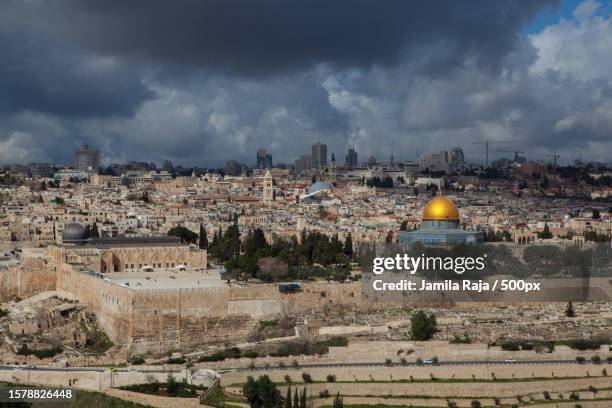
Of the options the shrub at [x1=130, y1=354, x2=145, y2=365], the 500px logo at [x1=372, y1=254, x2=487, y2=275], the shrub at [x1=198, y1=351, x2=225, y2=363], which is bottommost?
the shrub at [x1=130, y1=354, x2=145, y2=365]

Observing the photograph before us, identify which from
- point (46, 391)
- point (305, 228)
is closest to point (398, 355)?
point (46, 391)

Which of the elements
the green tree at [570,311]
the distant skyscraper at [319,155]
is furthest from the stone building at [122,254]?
the distant skyscraper at [319,155]

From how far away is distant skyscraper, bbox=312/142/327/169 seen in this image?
550 ft

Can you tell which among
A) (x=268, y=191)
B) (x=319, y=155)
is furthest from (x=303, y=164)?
(x=268, y=191)

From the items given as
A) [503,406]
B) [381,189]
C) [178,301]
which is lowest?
[503,406]

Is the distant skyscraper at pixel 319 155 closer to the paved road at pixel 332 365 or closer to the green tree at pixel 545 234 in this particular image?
the green tree at pixel 545 234

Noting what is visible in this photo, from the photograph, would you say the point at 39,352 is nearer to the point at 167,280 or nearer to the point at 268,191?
the point at 167,280

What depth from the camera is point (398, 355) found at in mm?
28016

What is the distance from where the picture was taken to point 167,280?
34.8 m

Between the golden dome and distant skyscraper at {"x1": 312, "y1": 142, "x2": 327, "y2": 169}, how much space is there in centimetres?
11949

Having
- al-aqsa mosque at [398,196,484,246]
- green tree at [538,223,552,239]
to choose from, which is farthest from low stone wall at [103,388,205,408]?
green tree at [538,223,552,239]

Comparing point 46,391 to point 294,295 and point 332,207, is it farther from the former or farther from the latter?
point 332,207

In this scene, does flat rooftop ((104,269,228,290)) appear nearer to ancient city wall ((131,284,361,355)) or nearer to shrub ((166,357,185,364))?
ancient city wall ((131,284,361,355))

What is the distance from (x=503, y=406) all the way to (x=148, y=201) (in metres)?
57.9
